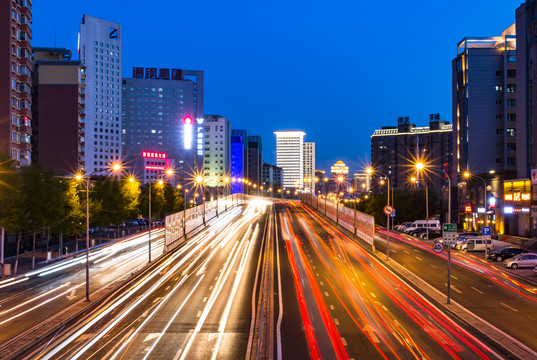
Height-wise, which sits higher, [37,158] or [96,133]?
[96,133]

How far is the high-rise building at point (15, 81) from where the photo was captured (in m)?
62.0

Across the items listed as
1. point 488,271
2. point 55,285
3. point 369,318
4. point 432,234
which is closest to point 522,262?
point 488,271

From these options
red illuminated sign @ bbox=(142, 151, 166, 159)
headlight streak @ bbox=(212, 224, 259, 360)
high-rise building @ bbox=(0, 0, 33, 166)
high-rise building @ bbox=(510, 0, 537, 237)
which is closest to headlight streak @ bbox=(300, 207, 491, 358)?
headlight streak @ bbox=(212, 224, 259, 360)

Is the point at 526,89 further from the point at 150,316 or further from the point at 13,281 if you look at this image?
the point at 13,281

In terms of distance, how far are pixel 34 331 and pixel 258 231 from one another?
4727cm

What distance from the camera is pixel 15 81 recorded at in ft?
209

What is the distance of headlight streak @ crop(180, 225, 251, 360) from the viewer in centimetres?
1944

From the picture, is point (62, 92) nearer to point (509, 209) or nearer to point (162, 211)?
point (162, 211)

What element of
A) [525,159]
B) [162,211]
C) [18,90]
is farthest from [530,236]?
[18,90]

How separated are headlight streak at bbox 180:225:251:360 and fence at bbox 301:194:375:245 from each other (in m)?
14.4

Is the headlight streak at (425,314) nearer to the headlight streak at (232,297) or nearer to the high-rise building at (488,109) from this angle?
the headlight streak at (232,297)

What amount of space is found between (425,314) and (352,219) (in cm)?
3910

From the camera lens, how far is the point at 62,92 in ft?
304

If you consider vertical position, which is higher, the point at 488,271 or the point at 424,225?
the point at 424,225
